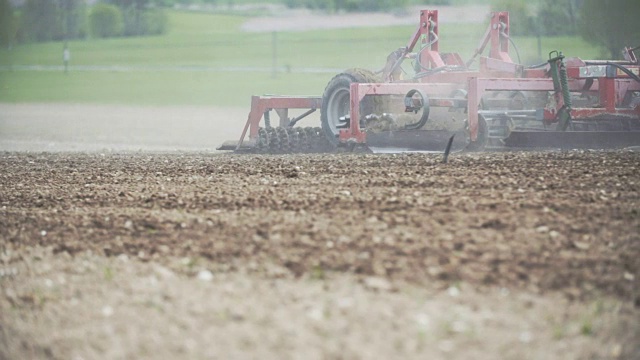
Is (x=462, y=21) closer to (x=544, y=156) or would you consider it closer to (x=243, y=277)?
(x=544, y=156)

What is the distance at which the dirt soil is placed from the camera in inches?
205

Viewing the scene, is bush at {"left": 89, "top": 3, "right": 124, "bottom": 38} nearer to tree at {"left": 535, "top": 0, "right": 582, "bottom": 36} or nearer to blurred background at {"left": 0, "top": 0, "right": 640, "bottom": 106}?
blurred background at {"left": 0, "top": 0, "right": 640, "bottom": 106}

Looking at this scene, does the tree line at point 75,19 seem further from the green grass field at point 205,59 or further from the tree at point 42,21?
the green grass field at point 205,59

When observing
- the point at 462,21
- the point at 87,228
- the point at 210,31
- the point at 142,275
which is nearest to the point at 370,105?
the point at 87,228

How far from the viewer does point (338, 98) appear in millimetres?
15547

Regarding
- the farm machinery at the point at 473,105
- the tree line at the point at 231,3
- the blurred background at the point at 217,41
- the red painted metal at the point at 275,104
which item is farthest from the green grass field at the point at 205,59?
the red painted metal at the point at 275,104

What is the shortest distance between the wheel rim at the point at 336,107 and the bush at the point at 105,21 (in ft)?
159

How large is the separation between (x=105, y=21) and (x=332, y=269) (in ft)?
195

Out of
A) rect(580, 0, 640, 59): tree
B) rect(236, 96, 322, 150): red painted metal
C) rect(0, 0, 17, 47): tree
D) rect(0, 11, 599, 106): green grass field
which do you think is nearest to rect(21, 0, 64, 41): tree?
rect(0, 11, 599, 106): green grass field

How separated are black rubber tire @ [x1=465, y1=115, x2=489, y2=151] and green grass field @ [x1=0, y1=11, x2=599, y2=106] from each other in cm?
1854

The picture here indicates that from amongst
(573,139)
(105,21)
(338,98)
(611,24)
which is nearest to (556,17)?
(611,24)

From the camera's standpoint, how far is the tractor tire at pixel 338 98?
15.2 meters

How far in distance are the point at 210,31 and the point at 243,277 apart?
208 feet

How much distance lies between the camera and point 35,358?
207 inches
